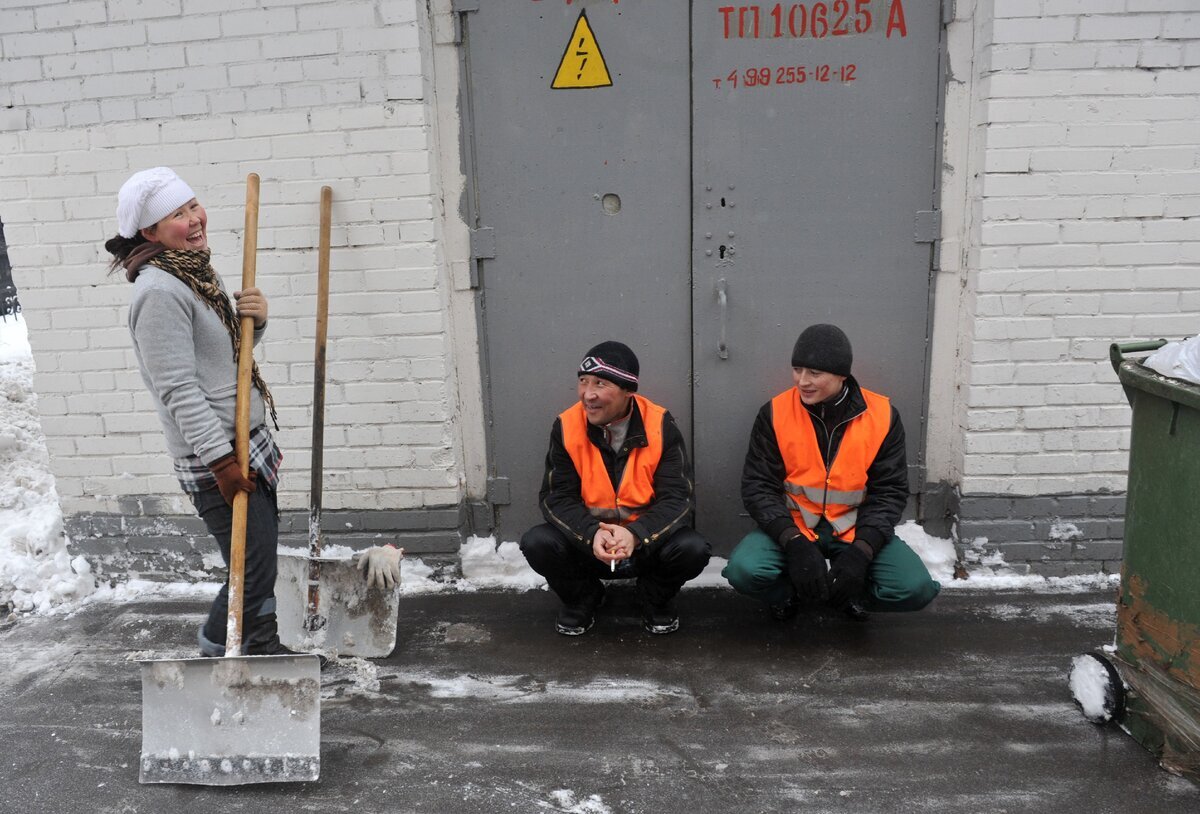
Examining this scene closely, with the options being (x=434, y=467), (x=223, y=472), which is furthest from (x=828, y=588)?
(x=223, y=472)

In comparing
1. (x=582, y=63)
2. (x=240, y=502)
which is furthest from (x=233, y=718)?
(x=582, y=63)

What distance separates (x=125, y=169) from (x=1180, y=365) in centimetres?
401

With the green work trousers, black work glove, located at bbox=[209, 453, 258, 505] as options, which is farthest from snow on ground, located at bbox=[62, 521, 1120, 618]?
black work glove, located at bbox=[209, 453, 258, 505]

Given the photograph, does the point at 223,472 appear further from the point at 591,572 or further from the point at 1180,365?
the point at 1180,365

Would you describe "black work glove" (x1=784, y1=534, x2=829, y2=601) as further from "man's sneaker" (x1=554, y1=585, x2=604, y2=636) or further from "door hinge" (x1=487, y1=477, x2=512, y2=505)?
"door hinge" (x1=487, y1=477, x2=512, y2=505)

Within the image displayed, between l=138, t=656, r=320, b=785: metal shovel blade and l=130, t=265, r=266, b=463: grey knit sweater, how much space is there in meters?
0.66

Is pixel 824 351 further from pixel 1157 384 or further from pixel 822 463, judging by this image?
pixel 1157 384

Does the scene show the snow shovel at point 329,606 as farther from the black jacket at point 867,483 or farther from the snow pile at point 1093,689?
the snow pile at point 1093,689

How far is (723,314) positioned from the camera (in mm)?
3795

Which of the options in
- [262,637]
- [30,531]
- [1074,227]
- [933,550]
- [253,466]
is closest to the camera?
[253,466]

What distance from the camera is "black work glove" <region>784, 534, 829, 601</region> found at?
322cm

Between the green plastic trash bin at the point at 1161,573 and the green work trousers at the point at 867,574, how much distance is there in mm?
686

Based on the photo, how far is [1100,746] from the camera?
2734mm

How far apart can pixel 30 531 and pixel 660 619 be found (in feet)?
10.2
